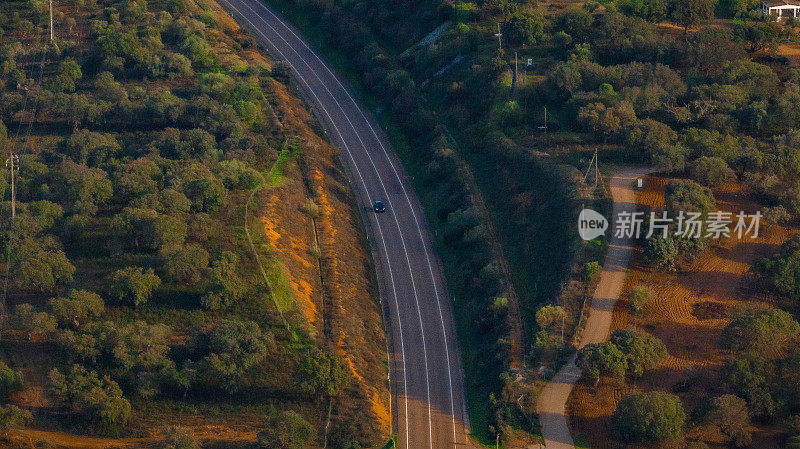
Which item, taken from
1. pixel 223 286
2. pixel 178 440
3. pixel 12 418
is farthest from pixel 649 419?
pixel 12 418

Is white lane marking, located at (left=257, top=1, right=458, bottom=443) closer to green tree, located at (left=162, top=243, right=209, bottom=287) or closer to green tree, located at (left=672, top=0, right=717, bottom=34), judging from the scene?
green tree, located at (left=162, top=243, right=209, bottom=287)

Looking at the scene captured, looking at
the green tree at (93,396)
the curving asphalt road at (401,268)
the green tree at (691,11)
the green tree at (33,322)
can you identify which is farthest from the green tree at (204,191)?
the green tree at (691,11)

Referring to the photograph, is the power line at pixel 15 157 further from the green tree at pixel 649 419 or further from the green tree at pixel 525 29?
the green tree at pixel 525 29

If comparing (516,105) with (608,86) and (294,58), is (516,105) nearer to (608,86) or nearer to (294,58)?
(608,86)

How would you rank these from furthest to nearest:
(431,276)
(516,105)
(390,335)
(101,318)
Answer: (516,105) → (431,276) → (390,335) → (101,318)

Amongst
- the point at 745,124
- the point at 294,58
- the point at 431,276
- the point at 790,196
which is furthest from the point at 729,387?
the point at 294,58

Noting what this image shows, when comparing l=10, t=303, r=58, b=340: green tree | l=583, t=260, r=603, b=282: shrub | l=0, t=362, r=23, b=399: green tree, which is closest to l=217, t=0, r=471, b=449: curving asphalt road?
l=583, t=260, r=603, b=282: shrub

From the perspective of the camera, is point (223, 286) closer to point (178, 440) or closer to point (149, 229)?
point (149, 229)
